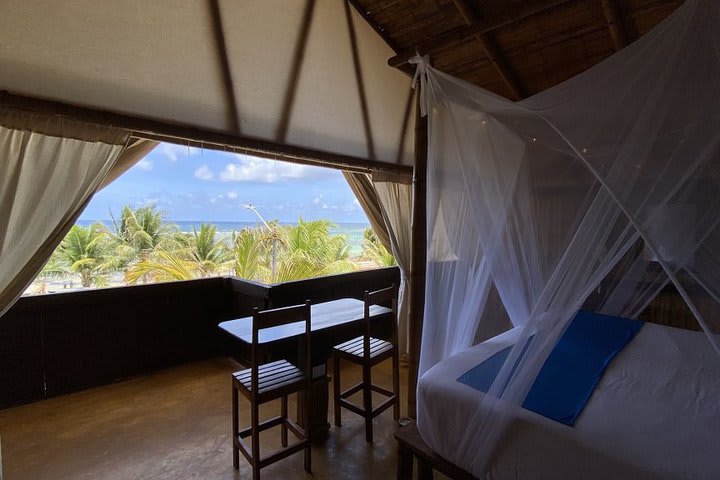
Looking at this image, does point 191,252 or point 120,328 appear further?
point 191,252

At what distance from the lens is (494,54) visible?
3.05m

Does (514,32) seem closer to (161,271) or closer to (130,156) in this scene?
(130,156)

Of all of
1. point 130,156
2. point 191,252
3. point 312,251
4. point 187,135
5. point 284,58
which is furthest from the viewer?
point 191,252

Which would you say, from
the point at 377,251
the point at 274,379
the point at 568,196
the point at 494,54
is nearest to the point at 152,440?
the point at 274,379

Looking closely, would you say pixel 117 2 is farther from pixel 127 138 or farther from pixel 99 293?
pixel 99 293

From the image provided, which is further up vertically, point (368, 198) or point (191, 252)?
point (368, 198)

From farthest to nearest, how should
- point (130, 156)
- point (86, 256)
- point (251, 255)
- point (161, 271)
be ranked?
point (86, 256)
point (251, 255)
point (161, 271)
point (130, 156)

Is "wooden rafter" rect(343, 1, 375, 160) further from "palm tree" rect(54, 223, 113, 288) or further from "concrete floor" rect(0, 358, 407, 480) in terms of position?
"palm tree" rect(54, 223, 113, 288)

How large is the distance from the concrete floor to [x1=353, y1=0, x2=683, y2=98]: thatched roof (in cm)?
265

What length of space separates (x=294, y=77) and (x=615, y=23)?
239 cm

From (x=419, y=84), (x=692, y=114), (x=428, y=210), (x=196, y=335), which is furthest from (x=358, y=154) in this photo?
(x=692, y=114)

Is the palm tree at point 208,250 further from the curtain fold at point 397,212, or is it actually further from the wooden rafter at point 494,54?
the wooden rafter at point 494,54

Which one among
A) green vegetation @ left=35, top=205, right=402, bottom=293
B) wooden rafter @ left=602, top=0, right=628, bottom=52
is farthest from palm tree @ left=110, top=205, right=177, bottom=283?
wooden rafter @ left=602, top=0, right=628, bottom=52

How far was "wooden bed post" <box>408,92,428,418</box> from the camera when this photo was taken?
2.27m
